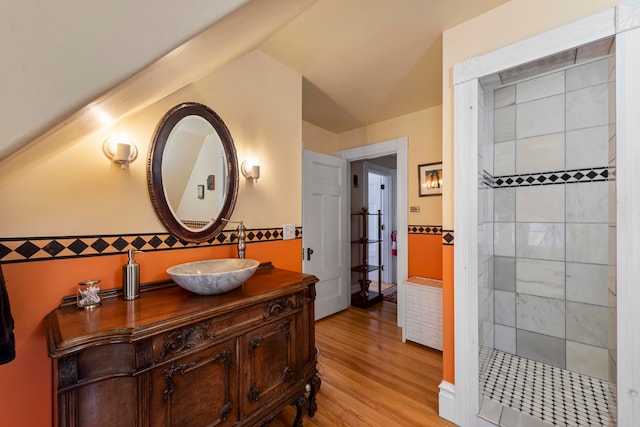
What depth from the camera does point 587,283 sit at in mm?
2006

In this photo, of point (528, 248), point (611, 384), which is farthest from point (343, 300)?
point (611, 384)

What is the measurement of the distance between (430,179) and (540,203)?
979 millimetres

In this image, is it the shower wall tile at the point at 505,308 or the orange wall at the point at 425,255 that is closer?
the shower wall tile at the point at 505,308

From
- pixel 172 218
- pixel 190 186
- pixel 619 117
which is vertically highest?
pixel 619 117

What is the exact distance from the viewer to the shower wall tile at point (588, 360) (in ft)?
6.39

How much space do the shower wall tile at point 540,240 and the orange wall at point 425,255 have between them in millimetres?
711

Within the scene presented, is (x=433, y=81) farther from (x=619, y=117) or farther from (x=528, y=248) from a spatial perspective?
(x=528, y=248)

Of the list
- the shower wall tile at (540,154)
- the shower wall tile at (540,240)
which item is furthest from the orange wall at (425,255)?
the shower wall tile at (540,154)

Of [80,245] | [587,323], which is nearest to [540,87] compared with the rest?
[587,323]

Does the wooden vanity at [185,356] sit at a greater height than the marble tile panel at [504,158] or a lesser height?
lesser

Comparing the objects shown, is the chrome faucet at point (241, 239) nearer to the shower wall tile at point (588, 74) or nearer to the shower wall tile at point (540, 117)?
the shower wall tile at point (540, 117)

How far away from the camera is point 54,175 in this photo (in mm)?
1156

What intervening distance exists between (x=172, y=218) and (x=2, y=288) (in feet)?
2.51

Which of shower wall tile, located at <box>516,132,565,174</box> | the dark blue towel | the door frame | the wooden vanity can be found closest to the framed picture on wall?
the door frame
